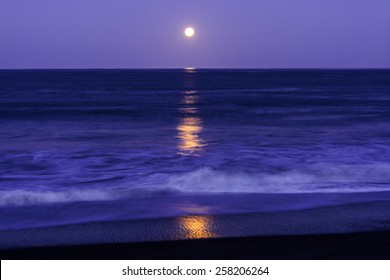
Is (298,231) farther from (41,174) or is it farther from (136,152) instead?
(136,152)

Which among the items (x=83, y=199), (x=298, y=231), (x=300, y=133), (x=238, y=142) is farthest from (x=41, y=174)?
(x=300, y=133)

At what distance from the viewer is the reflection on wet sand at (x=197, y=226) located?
6617mm

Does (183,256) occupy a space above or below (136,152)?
above

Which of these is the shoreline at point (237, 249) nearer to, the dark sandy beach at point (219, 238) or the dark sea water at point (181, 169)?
the dark sandy beach at point (219, 238)

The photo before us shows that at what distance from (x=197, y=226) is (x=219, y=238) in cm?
68

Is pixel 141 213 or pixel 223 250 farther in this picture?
pixel 141 213

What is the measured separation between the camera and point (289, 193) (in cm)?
938

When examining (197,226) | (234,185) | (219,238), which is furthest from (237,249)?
(234,185)

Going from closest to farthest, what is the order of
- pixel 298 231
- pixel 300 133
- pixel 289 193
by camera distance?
pixel 298 231 → pixel 289 193 → pixel 300 133

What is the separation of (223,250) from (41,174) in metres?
6.12

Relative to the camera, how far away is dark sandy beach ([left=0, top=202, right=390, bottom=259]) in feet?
19.2

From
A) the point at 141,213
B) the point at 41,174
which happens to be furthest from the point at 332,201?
the point at 41,174

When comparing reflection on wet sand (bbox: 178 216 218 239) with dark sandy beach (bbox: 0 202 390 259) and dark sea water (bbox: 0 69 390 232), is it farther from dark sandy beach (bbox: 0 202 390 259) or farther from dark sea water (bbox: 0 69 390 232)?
dark sea water (bbox: 0 69 390 232)
